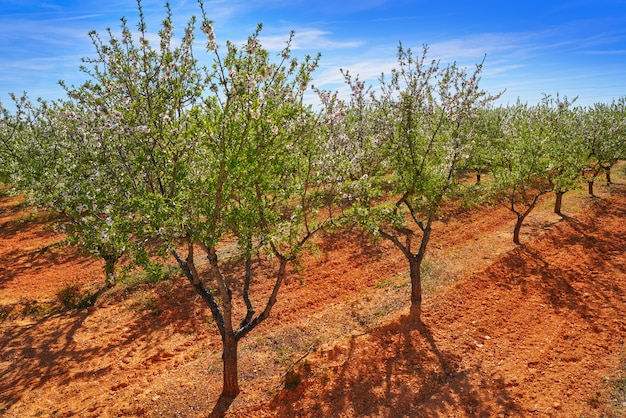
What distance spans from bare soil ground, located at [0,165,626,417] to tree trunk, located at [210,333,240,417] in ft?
1.07

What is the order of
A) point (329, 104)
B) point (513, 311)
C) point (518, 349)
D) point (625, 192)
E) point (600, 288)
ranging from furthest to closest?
point (625, 192)
point (600, 288)
point (513, 311)
point (518, 349)
point (329, 104)

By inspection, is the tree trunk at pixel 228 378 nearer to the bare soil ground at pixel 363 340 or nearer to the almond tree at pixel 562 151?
the bare soil ground at pixel 363 340

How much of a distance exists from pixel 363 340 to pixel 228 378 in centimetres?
542

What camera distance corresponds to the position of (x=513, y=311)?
16.2 meters

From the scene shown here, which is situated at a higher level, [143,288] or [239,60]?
[239,60]

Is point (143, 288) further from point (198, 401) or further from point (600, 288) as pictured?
point (600, 288)

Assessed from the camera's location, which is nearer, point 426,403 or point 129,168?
point 129,168

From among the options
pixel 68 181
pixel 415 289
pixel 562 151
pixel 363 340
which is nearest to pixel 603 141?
pixel 562 151

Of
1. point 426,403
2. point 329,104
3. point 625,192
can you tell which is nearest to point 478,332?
point 426,403

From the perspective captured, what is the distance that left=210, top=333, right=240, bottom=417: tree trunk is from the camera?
38.2ft

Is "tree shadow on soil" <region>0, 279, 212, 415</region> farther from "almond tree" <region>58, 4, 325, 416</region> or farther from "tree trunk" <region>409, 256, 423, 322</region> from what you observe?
"tree trunk" <region>409, 256, 423, 322</region>

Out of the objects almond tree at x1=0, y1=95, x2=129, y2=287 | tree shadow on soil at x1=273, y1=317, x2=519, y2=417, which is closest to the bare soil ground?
tree shadow on soil at x1=273, y1=317, x2=519, y2=417

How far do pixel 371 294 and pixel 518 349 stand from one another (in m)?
6.63

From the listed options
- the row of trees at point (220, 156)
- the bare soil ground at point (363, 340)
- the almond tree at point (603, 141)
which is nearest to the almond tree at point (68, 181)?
the row of trees at point (220, 156)
